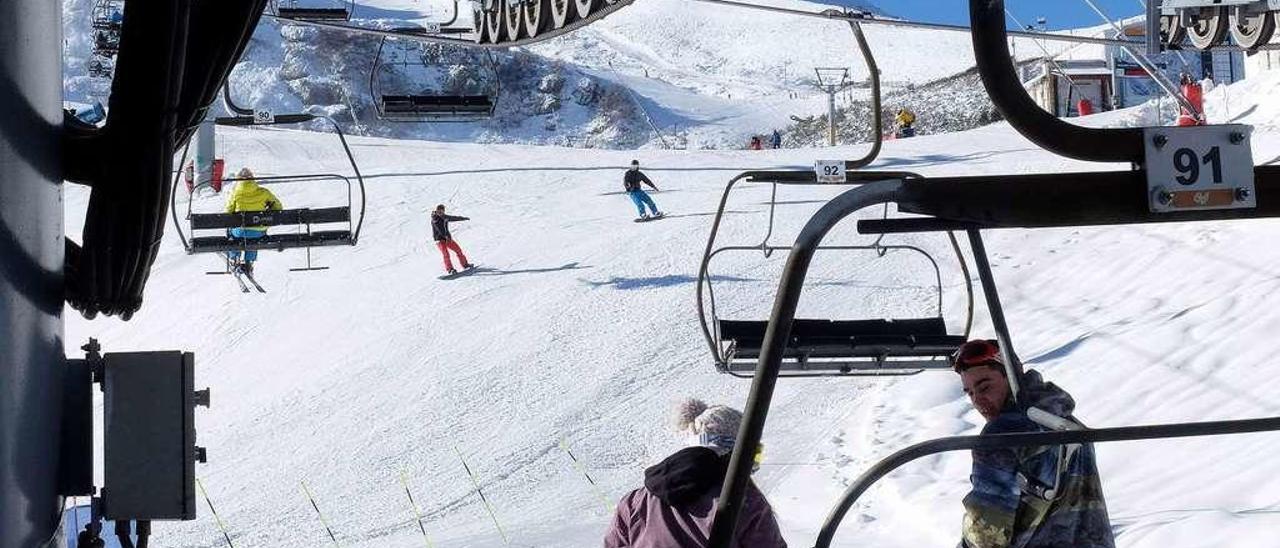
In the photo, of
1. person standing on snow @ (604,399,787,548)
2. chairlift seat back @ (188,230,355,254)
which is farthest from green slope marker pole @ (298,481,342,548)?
person standing on snow @ (604,399,787,548)

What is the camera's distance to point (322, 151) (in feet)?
96.0

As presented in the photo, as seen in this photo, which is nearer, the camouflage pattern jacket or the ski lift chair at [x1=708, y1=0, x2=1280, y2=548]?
the ski lift chair at [x1=708, y1=0, x2=1280, y2=548]

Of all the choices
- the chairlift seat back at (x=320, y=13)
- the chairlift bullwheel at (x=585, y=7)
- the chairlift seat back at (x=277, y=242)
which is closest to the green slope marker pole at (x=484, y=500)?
the chairlift seat back at (x=277, y=242)

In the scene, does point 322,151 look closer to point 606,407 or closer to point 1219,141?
point 606,407

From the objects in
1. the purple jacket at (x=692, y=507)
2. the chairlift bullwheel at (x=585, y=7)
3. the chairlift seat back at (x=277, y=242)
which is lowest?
the chairlift seat back at (x=277, y=242)

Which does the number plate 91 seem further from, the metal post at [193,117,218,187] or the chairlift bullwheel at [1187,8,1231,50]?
the metal post at [193,117,218,187]

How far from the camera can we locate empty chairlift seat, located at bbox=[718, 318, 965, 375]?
6.53m

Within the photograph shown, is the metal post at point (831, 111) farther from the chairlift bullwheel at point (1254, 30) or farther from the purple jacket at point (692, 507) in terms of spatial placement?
the purple jacket at point (692, 507)

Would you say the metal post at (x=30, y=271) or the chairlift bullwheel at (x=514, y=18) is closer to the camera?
the metal post at (x=30, y=271)

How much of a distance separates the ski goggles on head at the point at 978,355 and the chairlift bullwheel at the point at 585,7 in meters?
7.64

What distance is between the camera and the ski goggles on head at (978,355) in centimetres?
312

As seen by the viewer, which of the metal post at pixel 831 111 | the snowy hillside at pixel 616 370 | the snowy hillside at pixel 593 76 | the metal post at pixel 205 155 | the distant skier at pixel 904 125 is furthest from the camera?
the snowy hillside at pixel 593 76

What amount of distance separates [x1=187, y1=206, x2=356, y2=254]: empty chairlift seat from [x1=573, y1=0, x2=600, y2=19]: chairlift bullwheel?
305 centimetres

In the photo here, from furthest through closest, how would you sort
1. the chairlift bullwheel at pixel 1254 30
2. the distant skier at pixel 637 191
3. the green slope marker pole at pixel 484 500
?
the distant skier at pixel 637 191 < the chairlift bullwheel at pixel 1254 30 < the green slope marker pole at pixel 484 500
